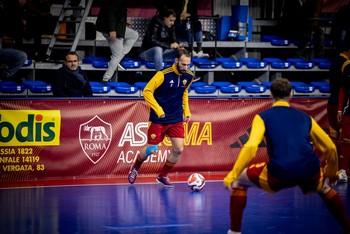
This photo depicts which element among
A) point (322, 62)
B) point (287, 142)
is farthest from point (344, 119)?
point (322, 62)

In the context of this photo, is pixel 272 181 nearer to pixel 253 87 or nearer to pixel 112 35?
pixel 112 35

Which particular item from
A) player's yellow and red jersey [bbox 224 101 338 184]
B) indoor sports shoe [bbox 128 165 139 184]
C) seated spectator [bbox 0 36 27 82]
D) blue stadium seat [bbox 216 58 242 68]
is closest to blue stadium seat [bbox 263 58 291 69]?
blue stadium seat [bbox 216 58 242 68]

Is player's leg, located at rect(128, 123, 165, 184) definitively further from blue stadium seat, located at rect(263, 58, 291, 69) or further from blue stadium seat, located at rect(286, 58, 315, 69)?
blue stadium seat, located at rect(286, 58, 315, 69)

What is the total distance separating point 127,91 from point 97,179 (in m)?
3.46

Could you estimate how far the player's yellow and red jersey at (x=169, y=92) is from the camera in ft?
42.3

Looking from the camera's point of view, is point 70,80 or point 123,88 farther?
point 123,88

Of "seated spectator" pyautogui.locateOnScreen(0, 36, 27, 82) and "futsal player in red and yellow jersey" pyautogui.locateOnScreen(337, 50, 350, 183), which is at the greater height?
"seated spectator" pyautogui.locateOnScreen(0, 36, 27, 82)

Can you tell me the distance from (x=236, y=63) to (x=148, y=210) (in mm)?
8652

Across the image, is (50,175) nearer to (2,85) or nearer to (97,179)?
(97,179)

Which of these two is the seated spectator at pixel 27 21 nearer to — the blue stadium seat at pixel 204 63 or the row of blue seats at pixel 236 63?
the row of blue seats at pixel 236 63

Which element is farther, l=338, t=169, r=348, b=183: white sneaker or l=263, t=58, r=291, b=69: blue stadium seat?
l=263, t=58, r=291, b=69: blue stadium seat

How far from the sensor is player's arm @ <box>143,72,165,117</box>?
12.6 metres

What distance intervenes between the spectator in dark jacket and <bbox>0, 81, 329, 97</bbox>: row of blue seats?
1.13 ft

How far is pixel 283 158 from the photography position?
8391 millimetres
